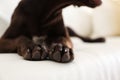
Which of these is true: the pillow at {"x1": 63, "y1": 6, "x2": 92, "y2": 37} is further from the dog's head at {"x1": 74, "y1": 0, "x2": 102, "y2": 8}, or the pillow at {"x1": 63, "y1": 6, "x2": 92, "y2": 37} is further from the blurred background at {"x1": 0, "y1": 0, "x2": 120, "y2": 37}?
the dog's head at {"x1": 74, "y1": 0, "x2": 102, "y2": 8}

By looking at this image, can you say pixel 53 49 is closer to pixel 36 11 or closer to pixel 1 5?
pixel 36 11

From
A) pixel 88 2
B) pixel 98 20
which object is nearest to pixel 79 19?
pixel 98 20

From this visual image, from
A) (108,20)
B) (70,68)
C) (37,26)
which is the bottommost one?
(70,68)

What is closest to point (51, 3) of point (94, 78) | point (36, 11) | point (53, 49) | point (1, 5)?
point (36, 11)

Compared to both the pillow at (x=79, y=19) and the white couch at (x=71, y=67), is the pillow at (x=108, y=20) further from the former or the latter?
the white couch at (x=71, y=67)

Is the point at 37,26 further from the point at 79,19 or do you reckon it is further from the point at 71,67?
the point at 79,19

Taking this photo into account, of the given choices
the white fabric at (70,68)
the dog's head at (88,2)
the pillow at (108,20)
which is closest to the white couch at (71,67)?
the white fabric at (70,68)
